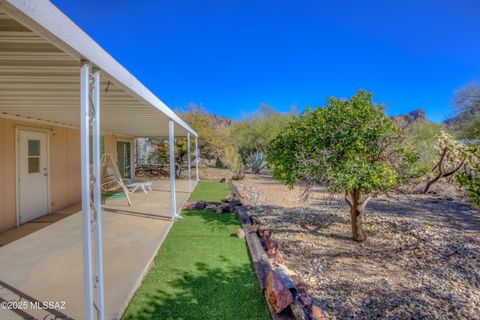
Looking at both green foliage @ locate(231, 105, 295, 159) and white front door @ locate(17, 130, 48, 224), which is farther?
green foliage @ locate(231, 105, 295, 159)

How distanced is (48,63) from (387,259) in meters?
5.42

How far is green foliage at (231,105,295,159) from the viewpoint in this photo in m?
19.1

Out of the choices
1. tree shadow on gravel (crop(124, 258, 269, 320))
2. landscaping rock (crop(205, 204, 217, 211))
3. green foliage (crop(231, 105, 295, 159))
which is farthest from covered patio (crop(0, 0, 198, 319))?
green foliage (crop(231, 105, 295, 159))

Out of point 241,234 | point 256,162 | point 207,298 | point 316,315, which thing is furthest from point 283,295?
point 256,162

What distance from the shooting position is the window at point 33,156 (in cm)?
615

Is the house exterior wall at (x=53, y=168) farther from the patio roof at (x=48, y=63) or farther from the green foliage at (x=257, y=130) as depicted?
the green foliage at (x=257, y=130)

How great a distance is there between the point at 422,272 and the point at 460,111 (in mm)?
9935

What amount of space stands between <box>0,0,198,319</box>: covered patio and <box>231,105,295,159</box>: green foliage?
39.4 feet

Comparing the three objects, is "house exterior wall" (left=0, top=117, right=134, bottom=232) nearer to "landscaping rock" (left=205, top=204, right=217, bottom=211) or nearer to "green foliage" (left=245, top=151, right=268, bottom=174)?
→ "landscaping rock" (left=205, top=204, right=217, bottom=211)

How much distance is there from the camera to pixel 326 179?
4.81 metres

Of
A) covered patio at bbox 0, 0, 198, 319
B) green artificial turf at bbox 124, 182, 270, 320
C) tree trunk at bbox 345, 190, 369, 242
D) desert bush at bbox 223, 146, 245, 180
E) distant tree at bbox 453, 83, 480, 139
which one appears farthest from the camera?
desert bush at bbox 223, 146, 245, 180

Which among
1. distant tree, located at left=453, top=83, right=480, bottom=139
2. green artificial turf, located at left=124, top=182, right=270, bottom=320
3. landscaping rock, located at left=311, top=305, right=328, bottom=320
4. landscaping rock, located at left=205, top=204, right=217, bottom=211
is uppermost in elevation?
distant tree, located at left=453, top=83, right=480, bottom=139

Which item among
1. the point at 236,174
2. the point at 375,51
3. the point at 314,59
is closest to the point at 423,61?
the point at 375,51

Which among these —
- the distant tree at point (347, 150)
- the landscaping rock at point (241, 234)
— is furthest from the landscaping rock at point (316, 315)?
the landscaping rock at point (241, 234)
